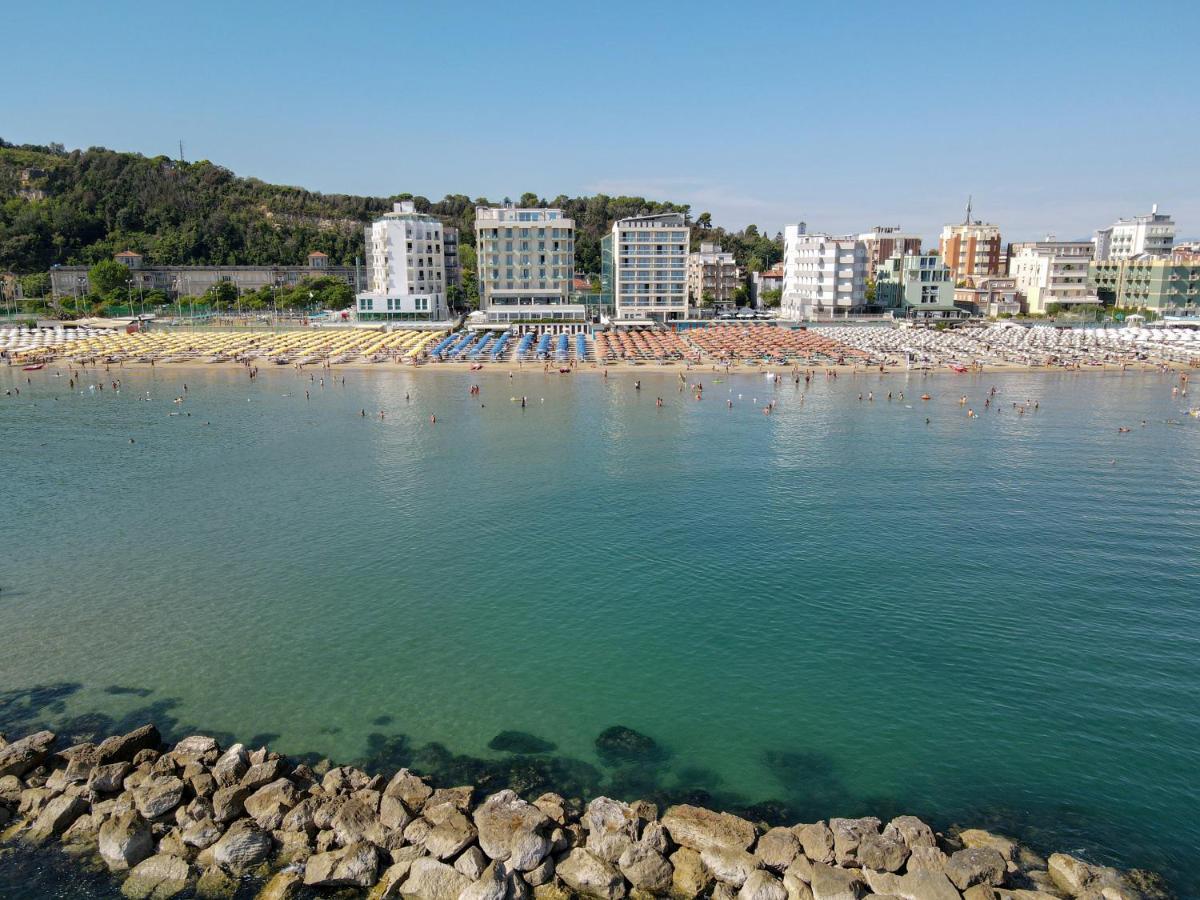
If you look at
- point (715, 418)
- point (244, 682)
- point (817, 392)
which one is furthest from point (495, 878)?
point (817, 392)

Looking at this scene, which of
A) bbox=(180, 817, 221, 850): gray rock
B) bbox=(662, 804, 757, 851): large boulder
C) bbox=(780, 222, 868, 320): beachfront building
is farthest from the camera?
bbox=(780, 222, 868, 320): beachfront building

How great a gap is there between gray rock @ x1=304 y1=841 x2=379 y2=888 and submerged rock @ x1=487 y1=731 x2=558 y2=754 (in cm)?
415

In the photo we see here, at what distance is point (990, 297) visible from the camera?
423ft

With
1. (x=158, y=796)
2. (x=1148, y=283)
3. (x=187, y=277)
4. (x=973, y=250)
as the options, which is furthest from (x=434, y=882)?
(x=973, y=250)

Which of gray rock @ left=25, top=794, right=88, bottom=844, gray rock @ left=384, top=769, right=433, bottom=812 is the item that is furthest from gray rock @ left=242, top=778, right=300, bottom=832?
gray rock @ left=25, top=794, right=88, bottom=844

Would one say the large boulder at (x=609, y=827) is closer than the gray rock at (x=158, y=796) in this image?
Yes

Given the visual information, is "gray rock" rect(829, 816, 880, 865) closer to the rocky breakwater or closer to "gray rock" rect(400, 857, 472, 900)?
the rocky breakwater

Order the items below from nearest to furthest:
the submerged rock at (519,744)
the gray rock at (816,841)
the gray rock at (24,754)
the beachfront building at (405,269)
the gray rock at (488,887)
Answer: the gray rock at (488,887), the gray rock at (816,841), the gray rock at (24,754), the submerged rock at (519,744), the beachfront building at (405,269)

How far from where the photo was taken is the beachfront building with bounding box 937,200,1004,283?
142 meters

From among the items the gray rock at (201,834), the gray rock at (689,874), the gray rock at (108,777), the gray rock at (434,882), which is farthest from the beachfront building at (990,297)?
the gray rock at (108,777)

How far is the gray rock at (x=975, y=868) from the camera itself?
13.6 meters

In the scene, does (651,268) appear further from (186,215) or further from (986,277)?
(186,215)

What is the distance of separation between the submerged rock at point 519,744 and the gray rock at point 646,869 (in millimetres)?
4098

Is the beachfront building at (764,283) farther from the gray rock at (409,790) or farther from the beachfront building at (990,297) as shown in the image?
the gray rock at (409,790)
